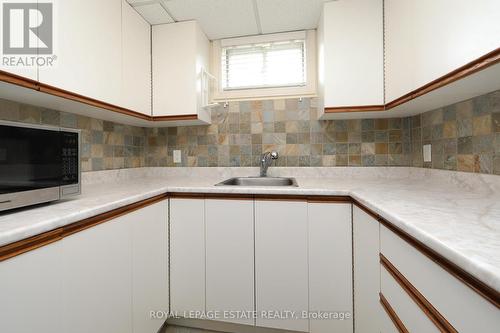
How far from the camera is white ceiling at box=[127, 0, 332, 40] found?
1543 mm

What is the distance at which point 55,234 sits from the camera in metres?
0.76

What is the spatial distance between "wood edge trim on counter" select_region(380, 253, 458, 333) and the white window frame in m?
1.50

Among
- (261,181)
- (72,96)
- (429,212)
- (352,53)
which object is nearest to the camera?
(429,212)

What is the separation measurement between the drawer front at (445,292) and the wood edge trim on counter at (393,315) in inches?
6.2

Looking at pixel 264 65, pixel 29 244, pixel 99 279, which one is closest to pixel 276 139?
pixel 264 65

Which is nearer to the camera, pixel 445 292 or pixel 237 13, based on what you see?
pixel 445 292

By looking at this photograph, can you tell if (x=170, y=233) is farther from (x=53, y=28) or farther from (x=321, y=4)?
(x=321, y=4)

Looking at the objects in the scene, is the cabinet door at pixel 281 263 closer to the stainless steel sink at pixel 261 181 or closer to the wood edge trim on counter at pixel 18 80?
the stainless steel sink at pixel 261 181

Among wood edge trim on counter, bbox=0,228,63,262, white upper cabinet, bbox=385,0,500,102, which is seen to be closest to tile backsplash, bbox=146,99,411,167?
white upper cabinet, bbox=385,0,500,102

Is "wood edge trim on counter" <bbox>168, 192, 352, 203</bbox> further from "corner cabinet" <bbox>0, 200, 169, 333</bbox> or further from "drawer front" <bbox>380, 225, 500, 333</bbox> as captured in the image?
"drawer front" <bbox>380, 225, 500, 333</bbox>

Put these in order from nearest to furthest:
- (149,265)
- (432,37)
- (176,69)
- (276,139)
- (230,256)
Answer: (432,37), (149,265), (230,256), (176,69), (276,139)

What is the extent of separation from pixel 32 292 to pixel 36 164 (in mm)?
457

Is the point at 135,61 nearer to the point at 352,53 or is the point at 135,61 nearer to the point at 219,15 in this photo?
the point at 219,15

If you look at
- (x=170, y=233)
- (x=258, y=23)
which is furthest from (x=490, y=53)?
(x=170, y=233)
